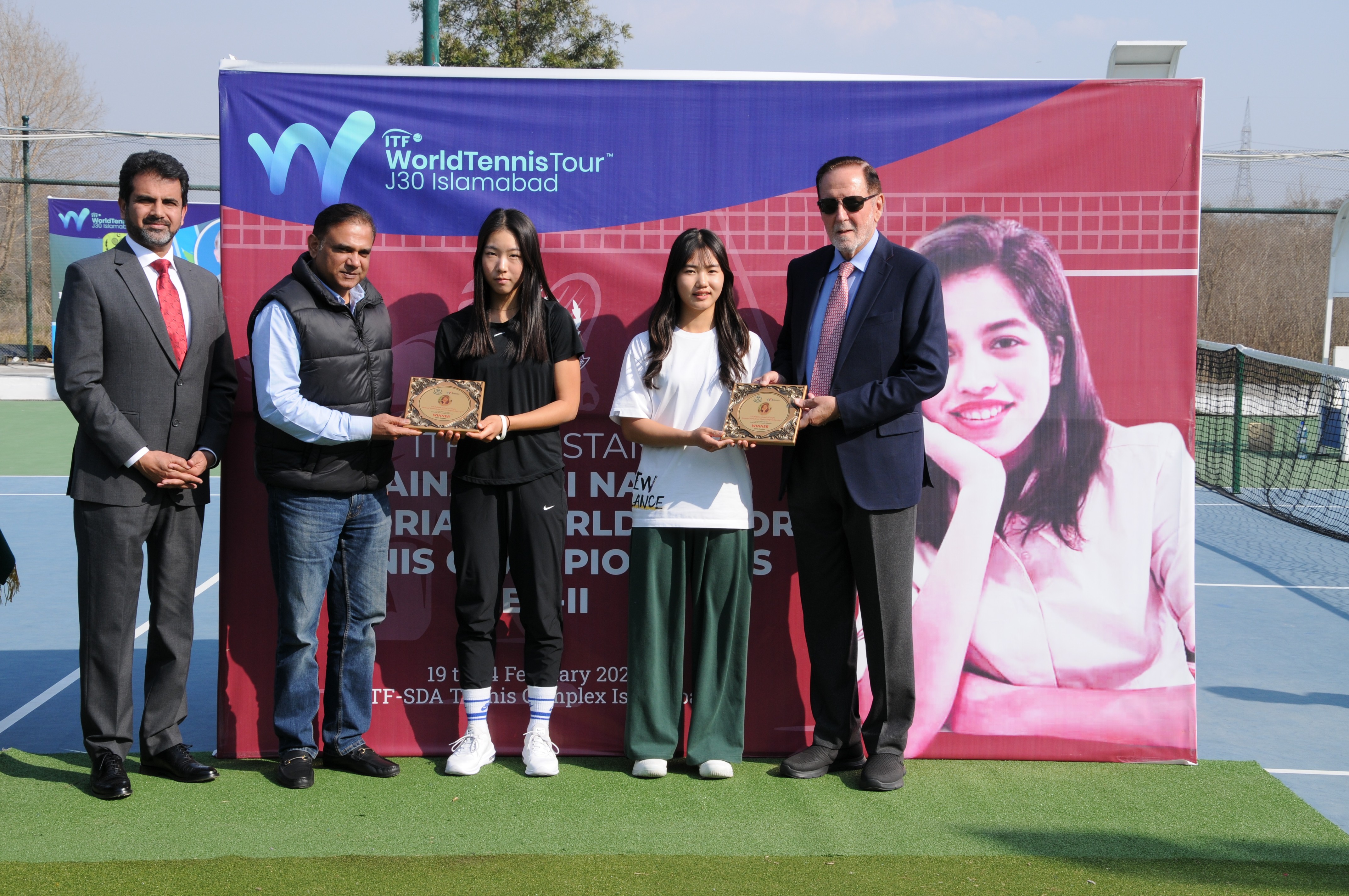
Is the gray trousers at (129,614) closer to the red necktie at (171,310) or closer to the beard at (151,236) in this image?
the red necktie at (171,310)

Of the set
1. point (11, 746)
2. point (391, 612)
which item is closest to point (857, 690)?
point (391, 612)

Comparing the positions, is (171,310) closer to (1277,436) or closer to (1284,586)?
(1284,586)

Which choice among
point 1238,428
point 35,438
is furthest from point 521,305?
point 35,438

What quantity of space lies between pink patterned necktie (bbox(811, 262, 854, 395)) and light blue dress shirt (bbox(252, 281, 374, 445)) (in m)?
1.53

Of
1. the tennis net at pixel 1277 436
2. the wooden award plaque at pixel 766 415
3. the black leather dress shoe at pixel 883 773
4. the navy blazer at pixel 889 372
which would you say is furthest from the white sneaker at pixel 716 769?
the tennis net at pixel 1277 436

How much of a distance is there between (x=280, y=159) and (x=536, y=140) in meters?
0.95

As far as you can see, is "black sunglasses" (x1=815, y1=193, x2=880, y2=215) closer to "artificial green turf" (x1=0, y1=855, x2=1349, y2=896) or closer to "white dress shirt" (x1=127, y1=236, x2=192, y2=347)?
"artificial green turf" (x1=0, y1=855, x2=1349, y2=896)

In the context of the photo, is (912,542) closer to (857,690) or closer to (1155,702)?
(857,690)

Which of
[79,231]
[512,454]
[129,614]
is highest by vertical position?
[79,231]

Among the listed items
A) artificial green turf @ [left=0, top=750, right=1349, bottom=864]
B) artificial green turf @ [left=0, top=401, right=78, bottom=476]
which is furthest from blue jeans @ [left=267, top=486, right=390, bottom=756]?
artificial green turf @ [left=0, top=401, right=78, bottom=476]

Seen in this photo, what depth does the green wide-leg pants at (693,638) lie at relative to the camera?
384 centimetres

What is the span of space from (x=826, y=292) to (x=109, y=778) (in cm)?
291

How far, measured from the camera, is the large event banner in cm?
408

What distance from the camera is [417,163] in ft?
13.5
